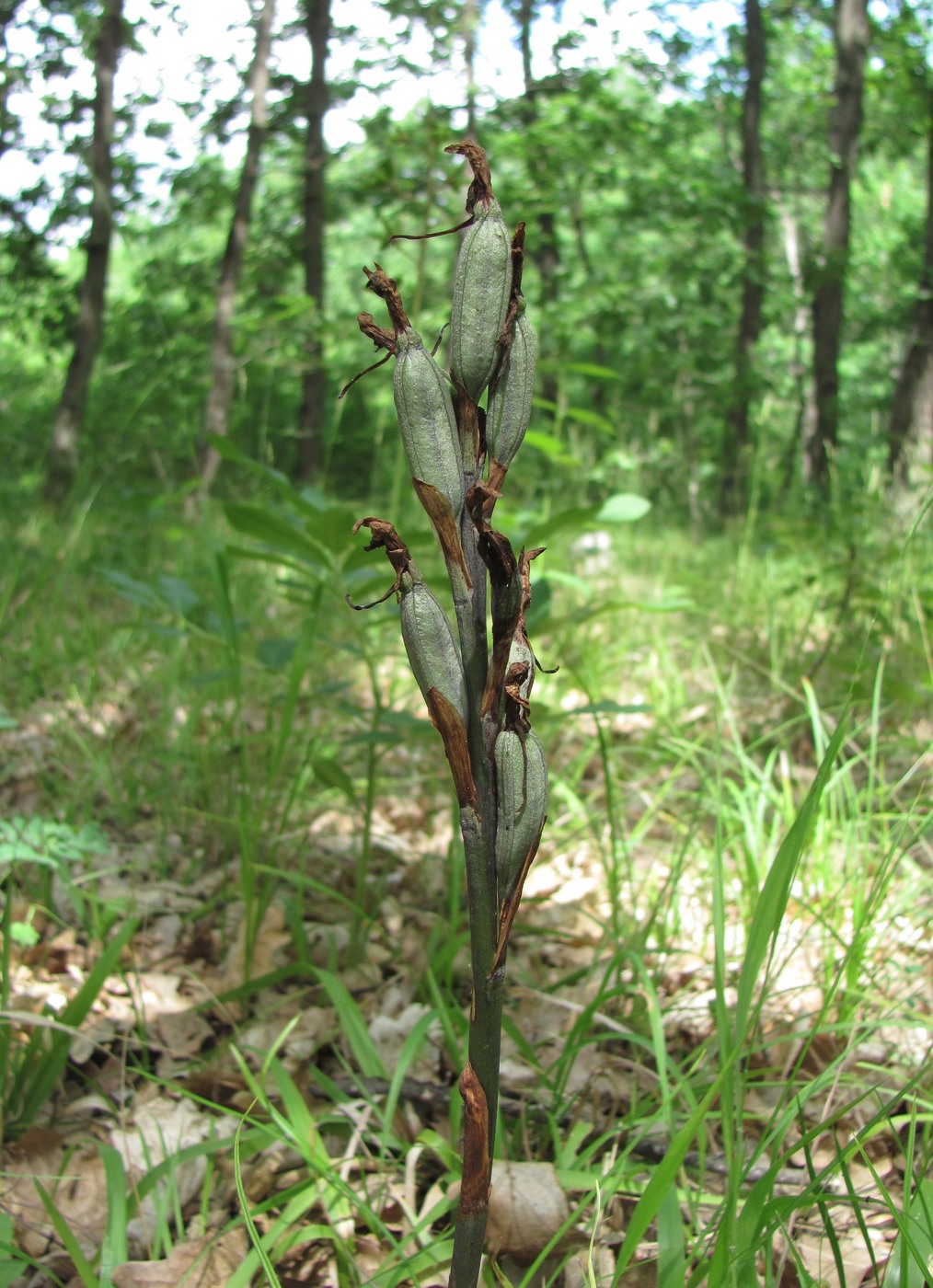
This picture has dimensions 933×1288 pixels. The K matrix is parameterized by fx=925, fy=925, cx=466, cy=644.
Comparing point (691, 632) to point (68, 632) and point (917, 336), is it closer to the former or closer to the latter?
point (68, 632)

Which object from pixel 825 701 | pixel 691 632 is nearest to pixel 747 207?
pixel 691 632

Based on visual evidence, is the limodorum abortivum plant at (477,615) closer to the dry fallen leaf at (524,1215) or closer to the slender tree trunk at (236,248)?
the dry fallen leaf at (524,1215)

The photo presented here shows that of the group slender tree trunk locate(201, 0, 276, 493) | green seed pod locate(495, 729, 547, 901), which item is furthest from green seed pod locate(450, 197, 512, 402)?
slender tree trunk locate(201, 0, 276, 493)

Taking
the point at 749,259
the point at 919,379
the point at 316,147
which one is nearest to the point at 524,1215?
the point at 919,379

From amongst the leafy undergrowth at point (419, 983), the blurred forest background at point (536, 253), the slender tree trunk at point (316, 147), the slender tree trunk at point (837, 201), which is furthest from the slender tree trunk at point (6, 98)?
the slender tree trunk at point (837, 201)

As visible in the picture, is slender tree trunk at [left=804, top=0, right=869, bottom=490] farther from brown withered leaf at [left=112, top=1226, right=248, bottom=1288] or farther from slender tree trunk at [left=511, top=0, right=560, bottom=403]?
brown withered leaf at [left=112, top=1226, right=248, bottom=1288]

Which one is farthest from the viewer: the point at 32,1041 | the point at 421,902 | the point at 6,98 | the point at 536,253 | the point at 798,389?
the point at 536,253

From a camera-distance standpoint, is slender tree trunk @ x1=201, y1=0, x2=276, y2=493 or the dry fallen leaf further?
slender tree trunk @ x1=201, y1=0, x2=276, y2=493

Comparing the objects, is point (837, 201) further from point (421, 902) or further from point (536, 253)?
point (421, 902)
